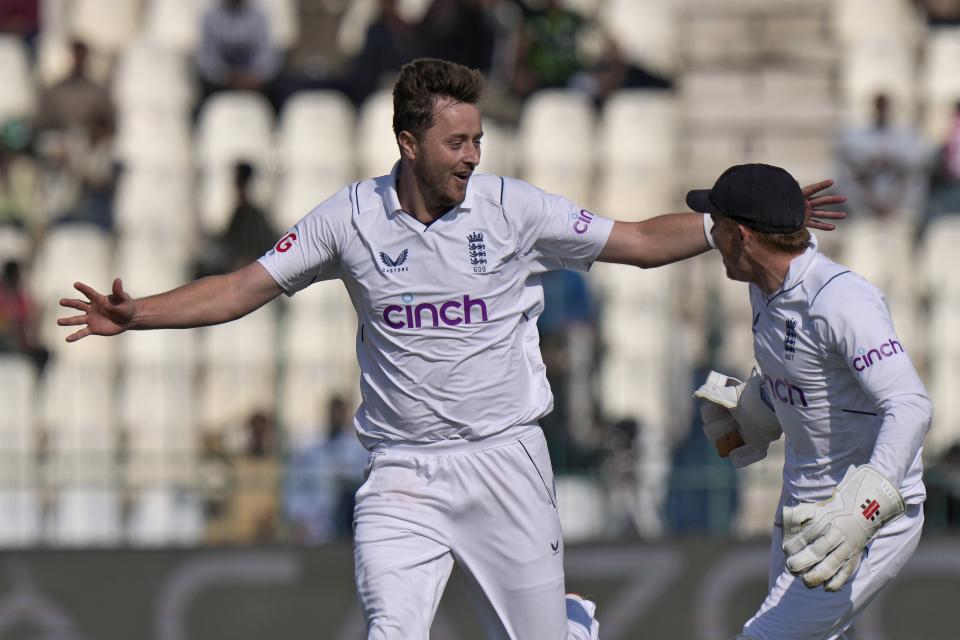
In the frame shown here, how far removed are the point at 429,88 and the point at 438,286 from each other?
655 mm

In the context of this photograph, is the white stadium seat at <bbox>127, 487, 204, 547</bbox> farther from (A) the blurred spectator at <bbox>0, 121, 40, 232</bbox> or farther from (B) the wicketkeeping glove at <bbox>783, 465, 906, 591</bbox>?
(B) the wicketkeeping glove at <bbox>783, 465, 906, 591</bbox>

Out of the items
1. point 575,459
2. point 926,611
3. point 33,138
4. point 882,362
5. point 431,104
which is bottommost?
point 926,611

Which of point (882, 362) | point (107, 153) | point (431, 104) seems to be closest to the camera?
point (882, 362)

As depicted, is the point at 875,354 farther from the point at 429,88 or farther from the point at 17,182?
the point at 17,182

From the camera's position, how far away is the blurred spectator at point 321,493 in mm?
10062

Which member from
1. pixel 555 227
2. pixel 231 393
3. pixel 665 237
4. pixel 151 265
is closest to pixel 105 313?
pixel 555 227

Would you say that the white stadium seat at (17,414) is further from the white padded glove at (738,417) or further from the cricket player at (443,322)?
the white padded glove at (738,417)

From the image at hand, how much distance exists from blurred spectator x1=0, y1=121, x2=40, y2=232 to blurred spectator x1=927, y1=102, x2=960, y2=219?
6.58 meters

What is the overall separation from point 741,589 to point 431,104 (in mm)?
4929

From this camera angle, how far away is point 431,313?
5.74 metres

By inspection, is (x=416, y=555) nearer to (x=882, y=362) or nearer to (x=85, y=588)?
(x=882, y=362)

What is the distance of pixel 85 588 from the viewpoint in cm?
999

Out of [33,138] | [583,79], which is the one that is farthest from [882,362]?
[33,138]

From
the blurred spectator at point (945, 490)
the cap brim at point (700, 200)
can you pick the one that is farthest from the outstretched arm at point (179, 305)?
the blurred spectator at point (945, 490)
